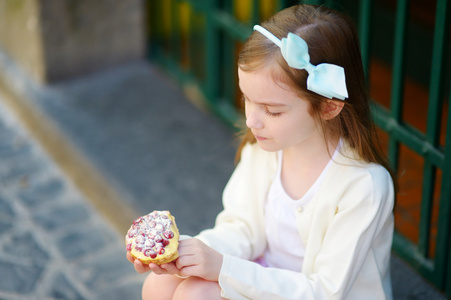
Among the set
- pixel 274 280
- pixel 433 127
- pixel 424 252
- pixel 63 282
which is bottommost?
pixel 63 282

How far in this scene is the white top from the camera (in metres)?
2.11

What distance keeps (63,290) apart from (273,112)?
1.50 metres

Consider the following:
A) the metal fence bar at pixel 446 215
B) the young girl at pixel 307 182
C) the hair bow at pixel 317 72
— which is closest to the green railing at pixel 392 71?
the metal fence bar at pixel 446 215

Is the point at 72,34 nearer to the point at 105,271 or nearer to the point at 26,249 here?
the point at 26,249

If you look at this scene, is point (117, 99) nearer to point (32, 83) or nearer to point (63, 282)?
point (32, 83)

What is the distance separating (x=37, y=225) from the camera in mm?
3385

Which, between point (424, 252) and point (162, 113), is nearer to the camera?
point (424, 252)

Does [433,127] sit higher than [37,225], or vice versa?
[433,127]

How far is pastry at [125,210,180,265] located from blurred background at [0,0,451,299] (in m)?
1.02

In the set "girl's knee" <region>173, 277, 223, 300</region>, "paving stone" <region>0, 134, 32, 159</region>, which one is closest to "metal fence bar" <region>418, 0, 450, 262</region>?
"girl's knee" <region>173, 277, 223, 300</region>

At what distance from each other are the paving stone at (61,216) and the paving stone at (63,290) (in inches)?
17.4


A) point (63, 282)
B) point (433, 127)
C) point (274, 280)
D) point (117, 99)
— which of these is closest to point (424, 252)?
point (433, 127)

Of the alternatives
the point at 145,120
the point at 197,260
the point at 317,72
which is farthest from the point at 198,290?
the point at 145,120

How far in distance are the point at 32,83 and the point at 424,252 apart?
9.03 feet
